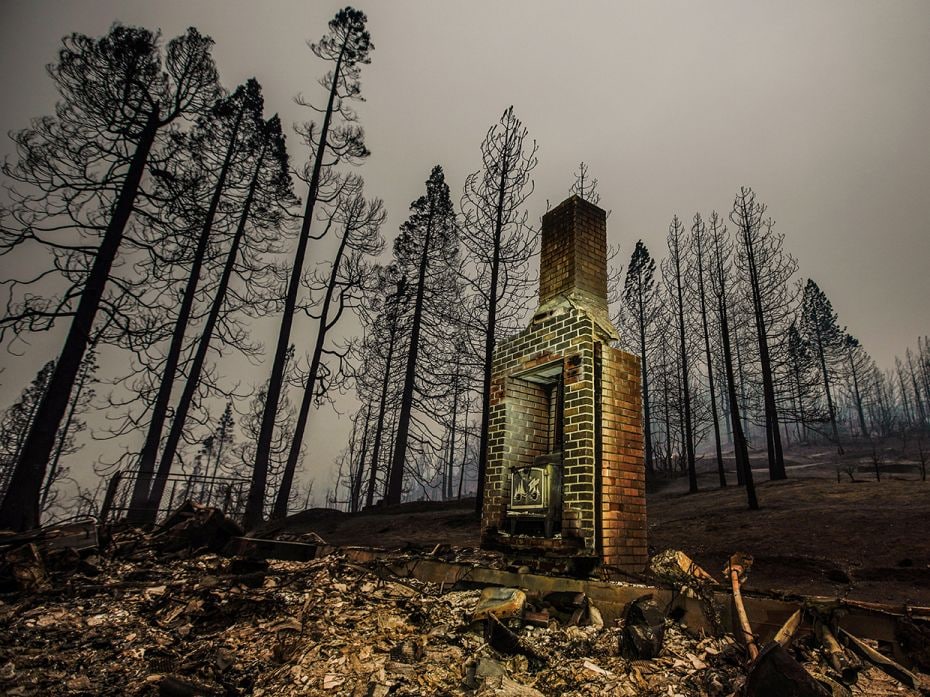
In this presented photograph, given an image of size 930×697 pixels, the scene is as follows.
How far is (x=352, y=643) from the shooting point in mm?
2877

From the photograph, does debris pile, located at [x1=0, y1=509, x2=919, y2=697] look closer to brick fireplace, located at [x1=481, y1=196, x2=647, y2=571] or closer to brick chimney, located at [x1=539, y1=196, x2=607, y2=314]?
brick fireplace, located at [x1=481, y1=196, x2=647, y2=571]

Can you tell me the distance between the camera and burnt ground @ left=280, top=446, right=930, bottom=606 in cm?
615

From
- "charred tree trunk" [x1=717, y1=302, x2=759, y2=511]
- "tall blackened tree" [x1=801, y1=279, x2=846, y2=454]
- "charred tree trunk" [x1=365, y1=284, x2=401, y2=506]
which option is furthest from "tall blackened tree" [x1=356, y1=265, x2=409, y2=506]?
"tall blackened tree" [x1=801, y1=279, x2=846, y2=454]

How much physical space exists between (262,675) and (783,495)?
51.2 ft

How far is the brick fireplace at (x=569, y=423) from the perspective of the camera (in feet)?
13.9

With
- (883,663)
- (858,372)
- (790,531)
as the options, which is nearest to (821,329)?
(858,372)

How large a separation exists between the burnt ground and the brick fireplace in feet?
4.37

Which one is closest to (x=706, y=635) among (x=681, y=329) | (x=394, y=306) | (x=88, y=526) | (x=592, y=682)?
(x=592, y=682)

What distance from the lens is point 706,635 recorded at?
Result: 2693mm

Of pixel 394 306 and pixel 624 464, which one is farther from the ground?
pixel 394 306

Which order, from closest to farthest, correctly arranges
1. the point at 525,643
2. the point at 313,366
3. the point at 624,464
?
the point at 525,643 < the point at 624,464 < the point at 313,366

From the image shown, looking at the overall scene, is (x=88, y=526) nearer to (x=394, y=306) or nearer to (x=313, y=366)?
(x=313, y=366)

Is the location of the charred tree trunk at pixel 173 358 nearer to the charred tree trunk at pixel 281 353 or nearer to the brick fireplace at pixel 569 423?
the charred tree trunk at pixel 281 353

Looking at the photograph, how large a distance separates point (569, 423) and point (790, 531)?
7.87 metres
